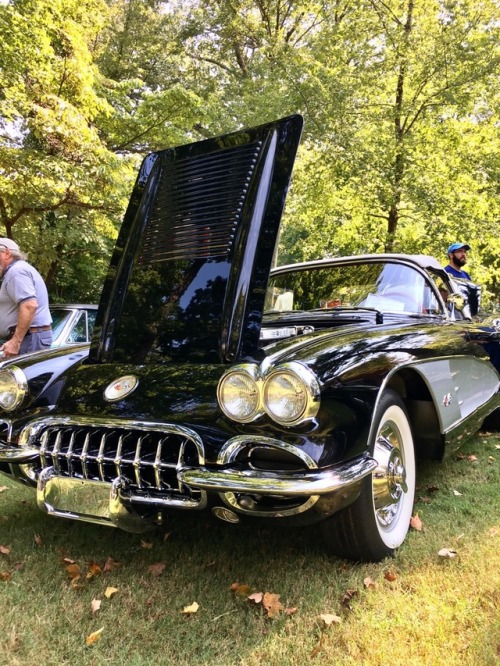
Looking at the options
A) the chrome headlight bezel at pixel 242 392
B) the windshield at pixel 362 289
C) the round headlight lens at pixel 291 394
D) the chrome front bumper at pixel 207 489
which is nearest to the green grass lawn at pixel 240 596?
the chrome front bumper at pixel 207 489

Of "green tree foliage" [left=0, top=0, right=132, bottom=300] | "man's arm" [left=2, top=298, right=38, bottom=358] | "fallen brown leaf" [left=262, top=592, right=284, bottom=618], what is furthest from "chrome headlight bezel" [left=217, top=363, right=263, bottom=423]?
"green tree foliage" [left=0, top=0, right=132, bottom=300]

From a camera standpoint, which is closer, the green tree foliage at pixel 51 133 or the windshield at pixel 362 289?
the windshield at pixel 362 289

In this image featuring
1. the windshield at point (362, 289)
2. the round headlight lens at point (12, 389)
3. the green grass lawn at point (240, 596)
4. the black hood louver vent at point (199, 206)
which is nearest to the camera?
the green grass lawn at point (240, 596)

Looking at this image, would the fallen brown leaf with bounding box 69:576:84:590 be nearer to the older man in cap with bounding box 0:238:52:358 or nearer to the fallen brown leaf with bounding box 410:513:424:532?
the fallen brown leaf with bounding box 410:513:424:532

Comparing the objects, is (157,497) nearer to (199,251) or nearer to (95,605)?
(95,605)

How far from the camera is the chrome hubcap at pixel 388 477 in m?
2.30

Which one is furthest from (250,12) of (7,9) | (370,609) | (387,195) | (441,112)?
(370,609)

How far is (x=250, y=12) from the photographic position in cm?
1446

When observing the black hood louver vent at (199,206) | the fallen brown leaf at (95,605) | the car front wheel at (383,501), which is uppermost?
the black hood louver vent at (199,206)

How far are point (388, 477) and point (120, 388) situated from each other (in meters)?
1.32

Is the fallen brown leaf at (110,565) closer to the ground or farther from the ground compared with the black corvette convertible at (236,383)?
closer to the ground

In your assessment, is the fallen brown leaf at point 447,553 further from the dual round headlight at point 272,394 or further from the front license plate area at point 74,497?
the front license plate area at point 74,497

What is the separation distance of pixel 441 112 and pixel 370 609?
10.2m

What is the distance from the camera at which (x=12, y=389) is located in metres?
2.55
